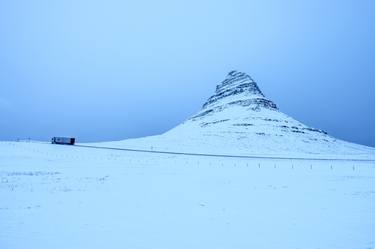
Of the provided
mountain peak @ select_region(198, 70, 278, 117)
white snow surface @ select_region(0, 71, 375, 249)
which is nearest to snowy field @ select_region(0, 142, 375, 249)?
white snow surface @ select_region(0, 71, 375, 249)

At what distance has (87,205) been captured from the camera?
16.9 metres

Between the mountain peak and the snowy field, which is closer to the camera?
the snowy field

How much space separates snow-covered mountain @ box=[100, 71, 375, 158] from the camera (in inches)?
3467

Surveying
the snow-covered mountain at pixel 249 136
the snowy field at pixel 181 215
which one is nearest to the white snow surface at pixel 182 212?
the snowy field at pixel 181 215

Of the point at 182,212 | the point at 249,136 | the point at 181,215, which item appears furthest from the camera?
the point at 249,136

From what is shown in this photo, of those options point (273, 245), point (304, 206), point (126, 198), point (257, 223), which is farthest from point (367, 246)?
point (126, 198)

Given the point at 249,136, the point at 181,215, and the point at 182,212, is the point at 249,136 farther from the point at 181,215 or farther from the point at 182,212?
the point at 181,215

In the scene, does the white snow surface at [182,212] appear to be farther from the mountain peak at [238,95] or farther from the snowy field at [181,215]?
the mountain peak at [238,95]

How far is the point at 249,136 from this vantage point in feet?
336

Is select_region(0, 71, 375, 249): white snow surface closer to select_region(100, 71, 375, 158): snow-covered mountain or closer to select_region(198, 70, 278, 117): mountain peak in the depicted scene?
select_region(100, 71, 375, 158): snow-covered mountain

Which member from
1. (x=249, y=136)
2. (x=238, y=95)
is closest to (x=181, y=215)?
(x=249, y=136)

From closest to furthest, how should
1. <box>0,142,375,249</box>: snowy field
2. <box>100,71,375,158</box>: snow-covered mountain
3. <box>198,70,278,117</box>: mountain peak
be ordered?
<box>0,142,375,249</box>: snowy field → <box>100,71,375,158</box>: snow-covered mountain → <box>198,70,278,117</box>: mountain peak

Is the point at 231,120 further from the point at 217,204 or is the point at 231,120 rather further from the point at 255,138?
the point at 217,204

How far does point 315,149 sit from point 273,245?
92.7m
